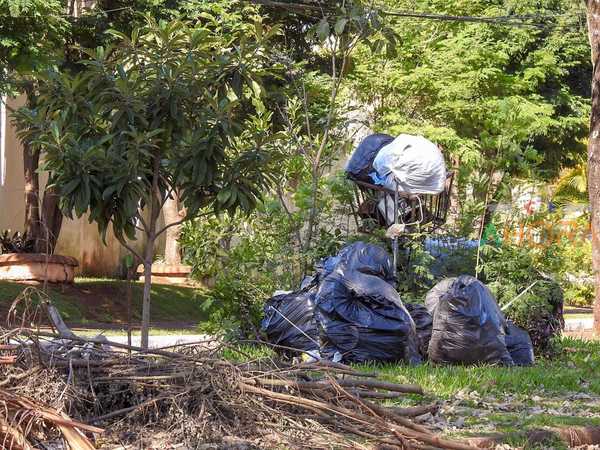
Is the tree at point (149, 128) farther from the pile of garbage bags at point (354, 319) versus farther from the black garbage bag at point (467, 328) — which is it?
the black garbage bag at point (467, 328)

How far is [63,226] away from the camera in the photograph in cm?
2512

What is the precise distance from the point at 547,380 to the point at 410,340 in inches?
54.9

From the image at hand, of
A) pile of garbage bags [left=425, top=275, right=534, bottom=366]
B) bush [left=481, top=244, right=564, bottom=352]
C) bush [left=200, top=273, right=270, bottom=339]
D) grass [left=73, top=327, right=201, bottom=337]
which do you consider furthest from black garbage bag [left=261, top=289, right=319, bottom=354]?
grass [left=73, top=327, right=201, bottom=337]

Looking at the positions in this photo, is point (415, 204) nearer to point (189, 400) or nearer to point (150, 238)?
point (150, 238)

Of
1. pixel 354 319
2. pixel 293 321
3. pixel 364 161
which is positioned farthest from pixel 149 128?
pixel 364 161

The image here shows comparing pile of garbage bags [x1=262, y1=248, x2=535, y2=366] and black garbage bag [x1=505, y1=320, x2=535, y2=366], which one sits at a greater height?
pile of garbage bags [x1=262, y1=248, x2=535, y2=366]

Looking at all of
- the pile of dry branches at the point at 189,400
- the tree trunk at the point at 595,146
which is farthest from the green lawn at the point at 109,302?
the pile of dry branches at the point at 189,400

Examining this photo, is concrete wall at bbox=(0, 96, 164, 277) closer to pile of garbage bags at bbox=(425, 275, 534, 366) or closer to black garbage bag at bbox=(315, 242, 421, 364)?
black garbage bag at bbox=(315, 242, 421, 364)

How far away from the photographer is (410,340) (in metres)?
9.20

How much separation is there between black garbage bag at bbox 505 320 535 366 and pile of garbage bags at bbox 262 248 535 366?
1.01 ft

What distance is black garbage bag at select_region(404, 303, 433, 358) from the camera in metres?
9.53

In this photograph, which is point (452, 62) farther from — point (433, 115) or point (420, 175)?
point (420, 175)

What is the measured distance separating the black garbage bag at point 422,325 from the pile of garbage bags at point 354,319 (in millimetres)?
157

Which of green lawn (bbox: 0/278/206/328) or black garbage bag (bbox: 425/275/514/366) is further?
green lawn (bbox: 0/278/206/328)
